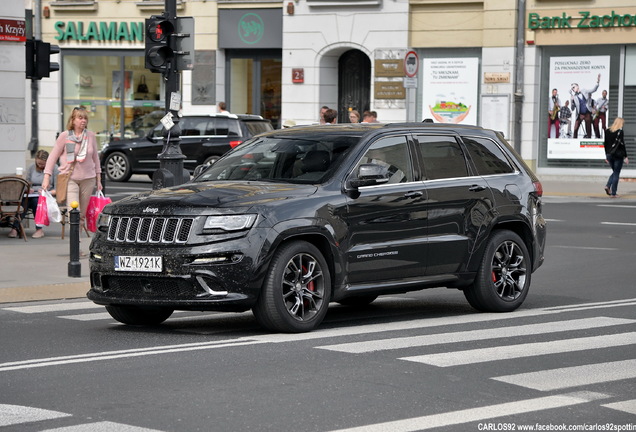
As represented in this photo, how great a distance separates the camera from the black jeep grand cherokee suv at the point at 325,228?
9719 mm

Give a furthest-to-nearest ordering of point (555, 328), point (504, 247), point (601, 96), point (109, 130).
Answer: point (109, 130) → point (601, 96) → point (504, 247) → point (555, 328)

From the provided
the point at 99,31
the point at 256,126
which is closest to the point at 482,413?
the point at 256,126

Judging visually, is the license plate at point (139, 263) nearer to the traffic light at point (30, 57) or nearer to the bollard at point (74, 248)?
the bollard at point (74, 248)

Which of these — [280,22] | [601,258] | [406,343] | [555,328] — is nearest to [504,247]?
[555,328]

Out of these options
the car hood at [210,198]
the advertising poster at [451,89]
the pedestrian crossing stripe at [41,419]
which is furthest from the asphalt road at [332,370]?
the advertising poster at [451,89]

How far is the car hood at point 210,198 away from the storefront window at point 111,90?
29.6 meters

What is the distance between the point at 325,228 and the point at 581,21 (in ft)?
81.8

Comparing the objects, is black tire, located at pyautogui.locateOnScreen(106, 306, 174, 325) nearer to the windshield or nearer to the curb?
the windshield

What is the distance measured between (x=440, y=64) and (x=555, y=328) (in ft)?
85.5

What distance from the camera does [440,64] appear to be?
3603 centimetres

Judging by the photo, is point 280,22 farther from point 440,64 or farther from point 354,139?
point 354,139

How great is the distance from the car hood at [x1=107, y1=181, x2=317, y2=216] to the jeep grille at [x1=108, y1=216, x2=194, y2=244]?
6 cm

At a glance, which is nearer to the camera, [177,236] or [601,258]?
[177,236]

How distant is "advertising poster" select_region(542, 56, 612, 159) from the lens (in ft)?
111
